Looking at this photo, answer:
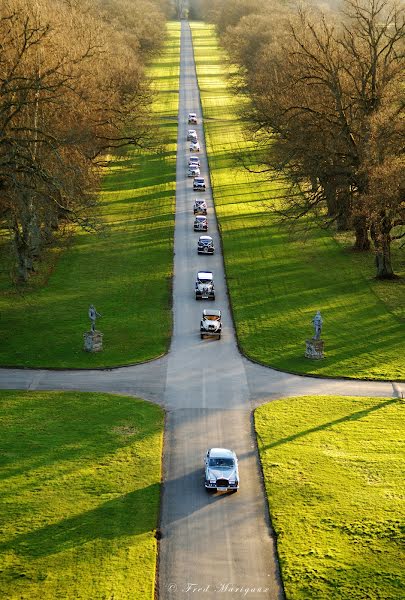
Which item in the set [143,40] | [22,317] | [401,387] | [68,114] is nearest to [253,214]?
[68,114]

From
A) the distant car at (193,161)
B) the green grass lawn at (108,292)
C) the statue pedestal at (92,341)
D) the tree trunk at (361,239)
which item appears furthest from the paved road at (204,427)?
the distant car at (193,161)

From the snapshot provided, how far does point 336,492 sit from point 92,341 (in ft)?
65.6

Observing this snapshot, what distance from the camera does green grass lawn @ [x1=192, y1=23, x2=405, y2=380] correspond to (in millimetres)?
47688

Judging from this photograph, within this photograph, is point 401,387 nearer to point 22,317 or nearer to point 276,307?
point 276,307

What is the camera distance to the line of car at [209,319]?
3219cm

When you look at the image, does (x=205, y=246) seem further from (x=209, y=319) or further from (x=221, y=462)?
(x=221, y=462)

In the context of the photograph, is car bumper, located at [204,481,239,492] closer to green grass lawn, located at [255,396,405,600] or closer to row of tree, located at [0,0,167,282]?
green grass lawn, located at [255,396,405,600]

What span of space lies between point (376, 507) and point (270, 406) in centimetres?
1024

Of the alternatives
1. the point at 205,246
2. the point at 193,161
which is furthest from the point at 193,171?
the point at 205,246

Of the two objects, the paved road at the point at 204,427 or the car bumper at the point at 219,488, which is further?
the car bumper at the point at 219,488

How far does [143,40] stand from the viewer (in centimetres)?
13675

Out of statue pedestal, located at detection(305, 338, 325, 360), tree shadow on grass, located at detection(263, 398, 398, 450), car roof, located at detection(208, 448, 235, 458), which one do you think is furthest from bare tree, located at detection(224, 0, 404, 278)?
car roof, located at detection(208, 448, 235, 458)

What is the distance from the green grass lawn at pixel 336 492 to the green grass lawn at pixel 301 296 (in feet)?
17.8

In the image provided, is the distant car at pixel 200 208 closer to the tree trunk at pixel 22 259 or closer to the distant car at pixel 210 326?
the tree trunk at pixel 22 259
